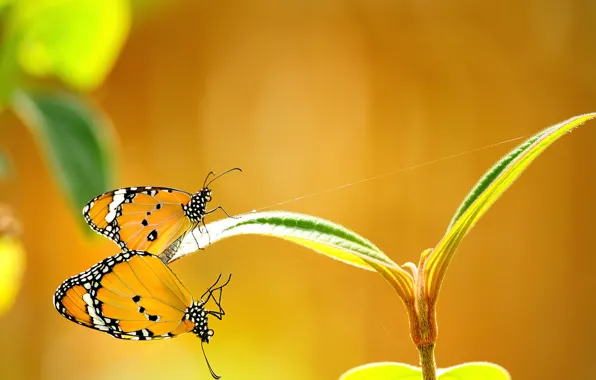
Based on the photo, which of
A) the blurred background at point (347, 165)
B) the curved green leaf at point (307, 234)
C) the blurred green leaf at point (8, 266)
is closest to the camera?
the curved green leaf at point (307, 234)

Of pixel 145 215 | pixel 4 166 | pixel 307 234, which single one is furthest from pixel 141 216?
pixel 4 166

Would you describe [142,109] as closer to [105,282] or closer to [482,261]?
[482,261]

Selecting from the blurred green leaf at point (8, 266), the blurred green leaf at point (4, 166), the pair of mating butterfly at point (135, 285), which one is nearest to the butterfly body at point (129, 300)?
the pair of mating butterfly at point (135, 285)

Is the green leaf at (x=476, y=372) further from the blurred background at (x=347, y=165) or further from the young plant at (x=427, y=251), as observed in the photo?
the blurred background at (x=347, y=165)

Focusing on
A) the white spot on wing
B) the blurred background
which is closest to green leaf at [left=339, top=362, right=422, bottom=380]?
the white spot on wing

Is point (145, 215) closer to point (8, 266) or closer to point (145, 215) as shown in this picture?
point (145, 215)

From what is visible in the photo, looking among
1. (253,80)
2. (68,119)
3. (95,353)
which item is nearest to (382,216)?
(253,80)
